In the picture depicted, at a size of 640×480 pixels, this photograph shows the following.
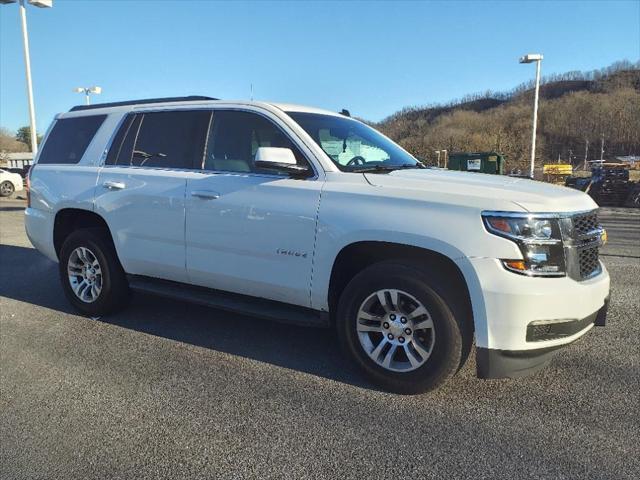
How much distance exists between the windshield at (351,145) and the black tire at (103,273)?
221cm

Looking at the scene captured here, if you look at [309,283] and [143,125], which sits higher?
[143,125]

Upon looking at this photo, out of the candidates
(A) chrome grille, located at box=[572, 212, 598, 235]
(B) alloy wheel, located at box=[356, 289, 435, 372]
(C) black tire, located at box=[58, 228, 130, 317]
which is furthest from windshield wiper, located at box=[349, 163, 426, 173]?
(C) black tire, located at box=[58, 228, 130, 317]

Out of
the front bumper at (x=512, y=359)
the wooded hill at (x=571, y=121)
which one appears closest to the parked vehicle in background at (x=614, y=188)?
the front bumper at (x=512, y=359)

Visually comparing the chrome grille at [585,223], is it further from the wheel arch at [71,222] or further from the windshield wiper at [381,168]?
the wheel arch at [71,222]

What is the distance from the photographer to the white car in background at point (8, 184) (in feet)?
81.9

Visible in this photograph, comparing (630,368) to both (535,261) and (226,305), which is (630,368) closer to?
(535,261)

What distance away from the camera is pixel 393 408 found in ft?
10.8

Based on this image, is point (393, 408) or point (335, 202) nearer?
point (393, 408)

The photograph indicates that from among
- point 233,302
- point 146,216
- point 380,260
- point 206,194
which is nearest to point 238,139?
point 206,194

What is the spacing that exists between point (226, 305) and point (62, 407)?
1.33 meters

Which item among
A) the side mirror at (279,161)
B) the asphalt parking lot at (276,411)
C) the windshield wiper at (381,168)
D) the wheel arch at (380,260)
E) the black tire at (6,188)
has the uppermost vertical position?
the side mirror at (279,161)

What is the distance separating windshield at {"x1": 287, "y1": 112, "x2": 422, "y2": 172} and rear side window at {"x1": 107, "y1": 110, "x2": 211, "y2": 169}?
869 millimetres

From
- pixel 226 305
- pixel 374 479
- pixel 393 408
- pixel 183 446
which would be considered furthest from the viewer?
pixel 226 305

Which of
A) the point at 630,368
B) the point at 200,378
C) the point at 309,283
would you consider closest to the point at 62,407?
the point at 200,378
